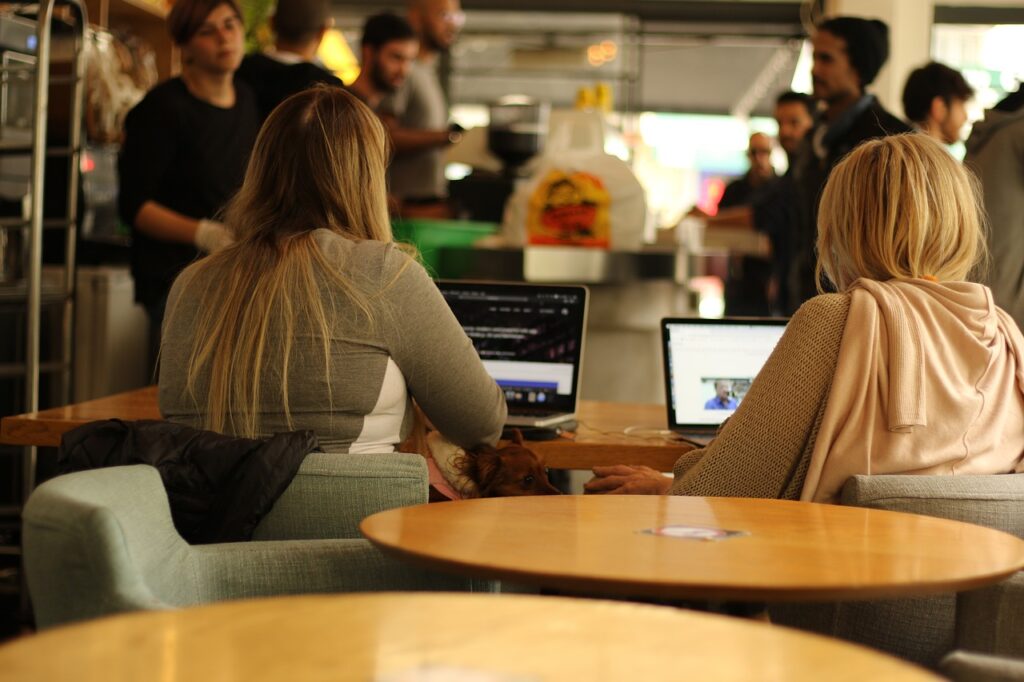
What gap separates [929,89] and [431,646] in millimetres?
3979

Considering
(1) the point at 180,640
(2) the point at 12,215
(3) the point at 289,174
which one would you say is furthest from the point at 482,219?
(1) the point at 180,640

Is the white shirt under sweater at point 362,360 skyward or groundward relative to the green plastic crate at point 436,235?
groundward

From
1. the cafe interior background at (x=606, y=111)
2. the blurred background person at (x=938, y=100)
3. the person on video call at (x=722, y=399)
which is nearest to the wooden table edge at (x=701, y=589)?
the person on video call at (x=722, y=399)

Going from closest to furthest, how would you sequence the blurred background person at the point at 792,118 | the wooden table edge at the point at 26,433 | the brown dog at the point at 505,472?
the brown dog at the point at 505,472, the wooden table edge at the point at 26,433, the blurred background person at the point at 792,118

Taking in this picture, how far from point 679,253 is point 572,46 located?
6733 mm

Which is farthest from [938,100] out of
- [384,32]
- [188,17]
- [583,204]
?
[188,17]

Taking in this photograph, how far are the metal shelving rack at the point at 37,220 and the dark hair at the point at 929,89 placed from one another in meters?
2.77

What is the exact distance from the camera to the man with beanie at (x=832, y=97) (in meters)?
4.47

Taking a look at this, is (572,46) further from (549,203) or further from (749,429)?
(749,429)

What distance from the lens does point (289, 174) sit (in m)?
2.45

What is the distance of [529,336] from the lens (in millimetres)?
3178

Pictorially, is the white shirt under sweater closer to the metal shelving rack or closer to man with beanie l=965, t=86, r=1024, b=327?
the metal shelving rack

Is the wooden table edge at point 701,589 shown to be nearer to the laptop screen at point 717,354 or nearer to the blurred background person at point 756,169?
the laptop screen at point 717,354

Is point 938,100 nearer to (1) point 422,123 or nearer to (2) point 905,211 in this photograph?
(1) point 422,123
